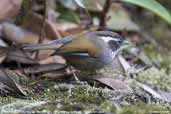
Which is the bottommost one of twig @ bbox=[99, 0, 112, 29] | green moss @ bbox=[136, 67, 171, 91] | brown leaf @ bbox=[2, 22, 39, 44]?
green moss @ bbox=[136, 67, 171, 91]

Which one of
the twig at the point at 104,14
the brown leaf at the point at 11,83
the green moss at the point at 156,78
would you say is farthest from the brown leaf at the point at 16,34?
the green moss at the point at 156,78

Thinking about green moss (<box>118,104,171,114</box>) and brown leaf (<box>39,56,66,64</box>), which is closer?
green moss (<box>118,104,171,114</box>)

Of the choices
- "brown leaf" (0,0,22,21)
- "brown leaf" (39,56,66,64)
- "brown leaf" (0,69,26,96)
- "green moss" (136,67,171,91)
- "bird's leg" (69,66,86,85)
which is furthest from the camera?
"brown leaf" (0,0,22,21)

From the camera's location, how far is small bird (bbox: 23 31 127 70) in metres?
3.31

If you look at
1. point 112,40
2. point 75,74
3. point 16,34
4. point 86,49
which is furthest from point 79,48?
point 16,34

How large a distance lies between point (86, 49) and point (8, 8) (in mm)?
1020

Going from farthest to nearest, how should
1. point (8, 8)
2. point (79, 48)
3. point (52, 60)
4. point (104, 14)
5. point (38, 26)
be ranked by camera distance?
point (104, 14) < point (38, 26) < point (8, 8) < point (52, 60) < point (79, 48)

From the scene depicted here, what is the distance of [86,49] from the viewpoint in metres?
3.34

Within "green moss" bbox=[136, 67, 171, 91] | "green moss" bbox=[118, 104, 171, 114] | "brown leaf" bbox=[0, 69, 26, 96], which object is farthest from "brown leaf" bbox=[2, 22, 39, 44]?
"green moss" bbox=[118, 104, 171, 114]

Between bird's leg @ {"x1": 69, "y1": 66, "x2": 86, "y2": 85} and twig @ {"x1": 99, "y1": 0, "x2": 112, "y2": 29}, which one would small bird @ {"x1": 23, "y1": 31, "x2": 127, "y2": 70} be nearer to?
bird's leg @ {"x1": 69, "y1": 66, "x2": 86, "y2": 85}

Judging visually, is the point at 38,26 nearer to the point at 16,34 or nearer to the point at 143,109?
the point at 16,34

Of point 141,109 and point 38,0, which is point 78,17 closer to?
point 38,0

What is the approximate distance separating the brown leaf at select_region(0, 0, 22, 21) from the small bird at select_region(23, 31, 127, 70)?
774mm

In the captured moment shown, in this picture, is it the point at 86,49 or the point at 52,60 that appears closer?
the point at 86,49
